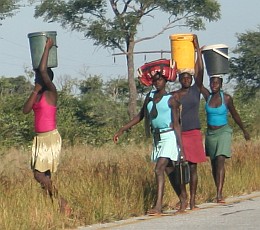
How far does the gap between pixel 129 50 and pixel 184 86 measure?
1034 inches

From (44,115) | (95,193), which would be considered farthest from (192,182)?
(44,115)

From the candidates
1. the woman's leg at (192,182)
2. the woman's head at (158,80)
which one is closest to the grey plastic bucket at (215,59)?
the woman's leg at (192,182)

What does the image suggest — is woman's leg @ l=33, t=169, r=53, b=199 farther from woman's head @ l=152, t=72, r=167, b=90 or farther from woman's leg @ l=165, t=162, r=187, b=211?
woman's head @ l=152, t=72, r=167, b=90

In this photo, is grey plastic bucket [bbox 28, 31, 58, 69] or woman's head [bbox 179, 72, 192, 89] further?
woman's head [bbox 179, 72, 192, 89]

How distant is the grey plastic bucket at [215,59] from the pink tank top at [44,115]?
3347mm

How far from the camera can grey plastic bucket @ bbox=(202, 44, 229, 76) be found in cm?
1359

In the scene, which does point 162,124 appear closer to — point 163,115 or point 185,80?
point 163,115

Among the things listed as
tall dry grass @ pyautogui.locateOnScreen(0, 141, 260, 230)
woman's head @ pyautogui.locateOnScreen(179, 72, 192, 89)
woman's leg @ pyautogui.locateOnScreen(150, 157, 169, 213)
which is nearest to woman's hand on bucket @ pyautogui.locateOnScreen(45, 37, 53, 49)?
tall dry grass @ pyautogui.locateOnScreen(0, 141, 260, 230)

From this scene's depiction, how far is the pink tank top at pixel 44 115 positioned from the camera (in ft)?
36.4

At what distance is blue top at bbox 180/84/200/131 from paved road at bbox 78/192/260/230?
3.82ft

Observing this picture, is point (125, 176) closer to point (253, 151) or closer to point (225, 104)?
point (225, 104)

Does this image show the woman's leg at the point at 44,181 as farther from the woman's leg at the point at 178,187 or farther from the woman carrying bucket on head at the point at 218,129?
the woman carrying bucket on head at the point at 218,129

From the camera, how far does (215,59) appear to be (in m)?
13.6

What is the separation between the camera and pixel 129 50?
38656 millimetres
